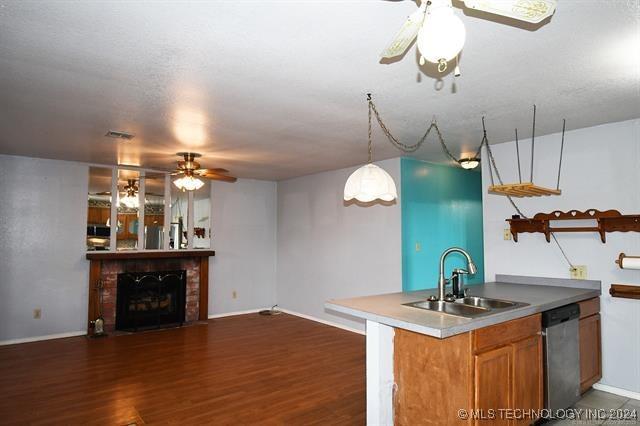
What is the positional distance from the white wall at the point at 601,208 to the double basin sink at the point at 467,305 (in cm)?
127

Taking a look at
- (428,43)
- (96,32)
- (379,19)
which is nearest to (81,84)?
(96,32)

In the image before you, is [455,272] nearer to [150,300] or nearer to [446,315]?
[446,315]

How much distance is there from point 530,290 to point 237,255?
184 inches

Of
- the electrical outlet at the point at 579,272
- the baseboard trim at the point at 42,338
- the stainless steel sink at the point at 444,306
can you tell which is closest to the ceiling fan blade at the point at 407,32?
the stainless steel sink at the point at 444,306

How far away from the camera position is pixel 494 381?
2.19m

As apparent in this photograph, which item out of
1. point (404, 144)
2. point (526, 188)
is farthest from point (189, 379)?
point (526, 188)

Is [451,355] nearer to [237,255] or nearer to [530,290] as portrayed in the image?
[530,290]

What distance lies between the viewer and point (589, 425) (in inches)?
105

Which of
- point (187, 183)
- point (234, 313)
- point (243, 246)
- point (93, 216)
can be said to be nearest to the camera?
point (187, 183)

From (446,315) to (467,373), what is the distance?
1.06ft

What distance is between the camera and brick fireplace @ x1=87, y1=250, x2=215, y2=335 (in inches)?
203

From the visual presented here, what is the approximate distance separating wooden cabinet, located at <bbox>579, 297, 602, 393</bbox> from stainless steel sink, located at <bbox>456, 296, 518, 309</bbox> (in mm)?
859

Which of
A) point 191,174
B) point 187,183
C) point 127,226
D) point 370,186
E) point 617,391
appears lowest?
point 617,391

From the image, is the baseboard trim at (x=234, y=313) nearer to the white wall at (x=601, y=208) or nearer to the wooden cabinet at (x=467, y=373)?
the white wall at (x=601, y=208)
